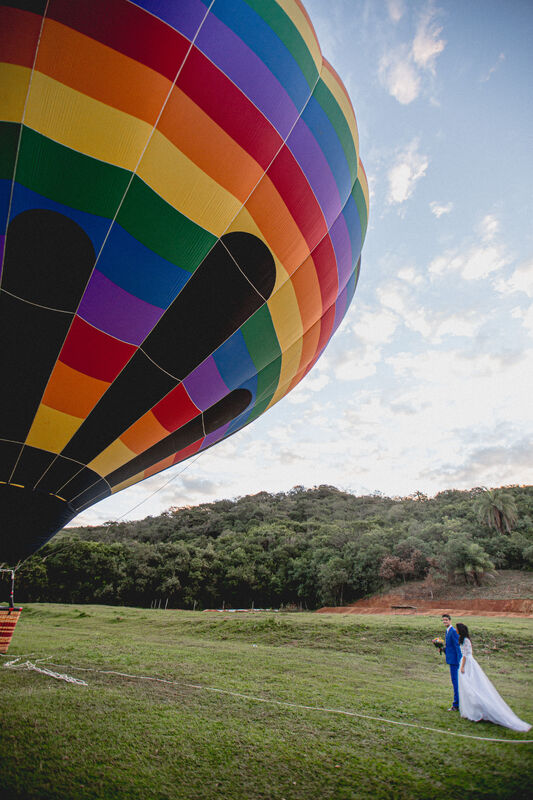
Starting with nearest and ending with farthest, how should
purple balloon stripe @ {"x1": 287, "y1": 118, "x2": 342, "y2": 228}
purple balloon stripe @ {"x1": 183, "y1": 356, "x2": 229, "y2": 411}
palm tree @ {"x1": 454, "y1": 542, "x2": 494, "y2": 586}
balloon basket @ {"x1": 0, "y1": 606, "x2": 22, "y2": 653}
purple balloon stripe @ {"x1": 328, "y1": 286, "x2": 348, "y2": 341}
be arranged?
purple balloon stripe @ {"x1": 287, "y1": 118, "x2": 342, "y2": 228}
purple balloon stripe @ {"x1": 183, "y1": 356, "x2": 229, "y2": 411}
balloon basket @ {"x1": 0, "y1": 606, "x2": 22, "y2": 653}
purple balloon stripe @ {"x1": 328, "y1": 286, "x2": 348, "y2": 341}
palm tree @ {"x1": 454, "y1": 542, "x2": 494, "y2": 586}

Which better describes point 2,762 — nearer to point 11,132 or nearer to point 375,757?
point 375,757

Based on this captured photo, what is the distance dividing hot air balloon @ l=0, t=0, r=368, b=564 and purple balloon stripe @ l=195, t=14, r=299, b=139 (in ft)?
0.05

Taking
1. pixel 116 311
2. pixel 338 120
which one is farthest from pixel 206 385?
pixel 338 120

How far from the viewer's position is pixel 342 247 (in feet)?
19.6

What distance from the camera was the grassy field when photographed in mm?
2649

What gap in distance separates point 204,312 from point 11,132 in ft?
7.29

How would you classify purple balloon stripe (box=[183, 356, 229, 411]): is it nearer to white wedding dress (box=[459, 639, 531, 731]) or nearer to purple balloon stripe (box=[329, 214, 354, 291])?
purple balloon stripe (box=[329, 214, 354, 291])

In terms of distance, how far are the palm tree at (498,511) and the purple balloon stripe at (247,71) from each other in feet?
126

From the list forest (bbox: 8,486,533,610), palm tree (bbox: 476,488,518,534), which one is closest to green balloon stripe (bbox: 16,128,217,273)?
forest (bbox: 8,486,533,610)

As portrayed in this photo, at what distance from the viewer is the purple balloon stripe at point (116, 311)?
3945 millimetres

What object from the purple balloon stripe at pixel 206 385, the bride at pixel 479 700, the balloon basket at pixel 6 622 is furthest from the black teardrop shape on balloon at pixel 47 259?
the bride at pixel 479 700

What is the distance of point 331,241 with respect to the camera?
5730 millimetres

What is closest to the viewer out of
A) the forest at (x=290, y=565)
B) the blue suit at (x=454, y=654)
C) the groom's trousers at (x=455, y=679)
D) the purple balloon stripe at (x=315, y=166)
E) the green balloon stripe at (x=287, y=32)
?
the green balloon stripe at (x=287, y=32)

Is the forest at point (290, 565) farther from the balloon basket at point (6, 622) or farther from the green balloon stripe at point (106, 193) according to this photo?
the green balloon stripe at point (106, 193)
